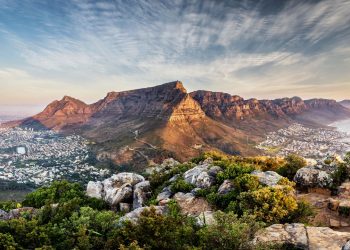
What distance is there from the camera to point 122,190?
105 ft

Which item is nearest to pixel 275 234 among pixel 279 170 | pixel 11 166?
pixel 279 170

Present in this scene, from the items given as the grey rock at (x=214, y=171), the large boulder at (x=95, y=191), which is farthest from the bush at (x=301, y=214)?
the large boulder at (x=95, y=191)

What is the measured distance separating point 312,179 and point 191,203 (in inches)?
566

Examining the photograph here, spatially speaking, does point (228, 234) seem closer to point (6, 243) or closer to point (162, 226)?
point (162, 226)

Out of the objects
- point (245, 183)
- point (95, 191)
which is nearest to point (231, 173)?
point (245, 183)

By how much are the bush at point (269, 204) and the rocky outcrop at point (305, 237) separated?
2845mm

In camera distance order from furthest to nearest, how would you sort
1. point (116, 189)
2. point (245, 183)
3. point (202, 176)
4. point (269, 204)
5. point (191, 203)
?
point (116, 189) → point (202, 176) → point (191, 203) → point (245, 183) → point (269, 204)

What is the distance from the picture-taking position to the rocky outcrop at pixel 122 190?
3086cm

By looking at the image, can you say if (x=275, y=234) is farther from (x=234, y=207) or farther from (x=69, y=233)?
(x=69, y=233)

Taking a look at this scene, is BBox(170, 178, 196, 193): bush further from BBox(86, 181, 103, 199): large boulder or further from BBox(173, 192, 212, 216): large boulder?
BBox(86, 181, 103, 199): large boulder

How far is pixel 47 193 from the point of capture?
33344 millimetres

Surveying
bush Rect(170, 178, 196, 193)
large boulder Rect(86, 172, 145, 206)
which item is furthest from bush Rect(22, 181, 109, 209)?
bush Rect(170, 178, 196, 193)

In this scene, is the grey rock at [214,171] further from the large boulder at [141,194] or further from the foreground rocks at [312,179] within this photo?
the foreground rocks at [312,179]

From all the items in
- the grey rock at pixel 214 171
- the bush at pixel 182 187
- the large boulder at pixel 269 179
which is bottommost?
the bush at pixel 182 187
